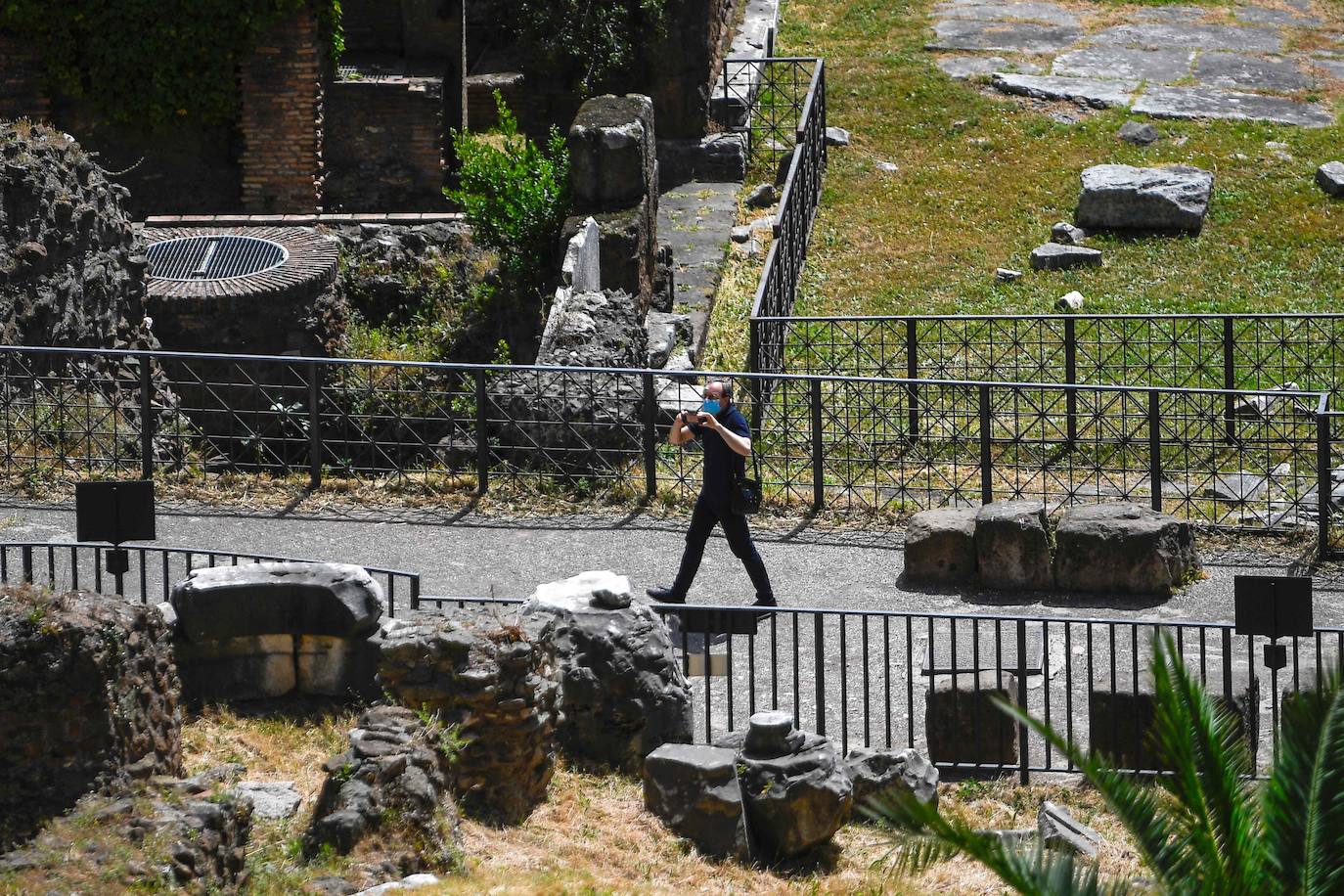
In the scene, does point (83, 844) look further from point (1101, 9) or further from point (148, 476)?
point (1101, 9)

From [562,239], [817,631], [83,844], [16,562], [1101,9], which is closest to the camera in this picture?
[83,844]

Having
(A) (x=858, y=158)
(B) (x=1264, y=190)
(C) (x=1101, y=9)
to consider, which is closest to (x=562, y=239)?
(A) (x=858, y=158)

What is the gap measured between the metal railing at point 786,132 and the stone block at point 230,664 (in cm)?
933

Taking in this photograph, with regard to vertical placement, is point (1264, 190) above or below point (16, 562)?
above

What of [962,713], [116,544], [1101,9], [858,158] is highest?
[1101,9]

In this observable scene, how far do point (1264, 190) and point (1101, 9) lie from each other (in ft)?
25.5

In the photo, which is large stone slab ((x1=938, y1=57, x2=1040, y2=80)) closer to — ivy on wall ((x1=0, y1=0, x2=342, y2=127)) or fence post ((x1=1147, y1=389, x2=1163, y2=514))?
ivy on wall ((x1=0, y1=0, x2=342, y2=127))

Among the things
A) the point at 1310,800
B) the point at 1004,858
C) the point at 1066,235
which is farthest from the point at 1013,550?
the point at 1066,235

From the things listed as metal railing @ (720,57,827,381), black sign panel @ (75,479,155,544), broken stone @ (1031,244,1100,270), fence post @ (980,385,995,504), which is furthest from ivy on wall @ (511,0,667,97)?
black sign panel @ (75,479,155,544)

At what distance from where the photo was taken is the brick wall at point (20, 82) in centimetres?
2092

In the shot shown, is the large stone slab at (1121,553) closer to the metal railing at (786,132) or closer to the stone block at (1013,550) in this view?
the stone block at (1013,550)

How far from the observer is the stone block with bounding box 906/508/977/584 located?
40.1 feet

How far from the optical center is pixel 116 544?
→ 380 inches

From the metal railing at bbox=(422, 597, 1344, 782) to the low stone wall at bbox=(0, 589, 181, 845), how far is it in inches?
69.0
